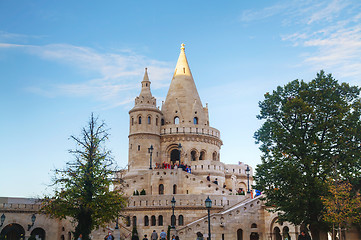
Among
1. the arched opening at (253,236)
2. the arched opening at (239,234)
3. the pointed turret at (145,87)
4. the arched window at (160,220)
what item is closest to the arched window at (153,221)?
the arched window at (160,220)

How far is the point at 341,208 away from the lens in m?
24.0

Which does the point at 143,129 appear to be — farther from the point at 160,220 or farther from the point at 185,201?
the point at 160,220

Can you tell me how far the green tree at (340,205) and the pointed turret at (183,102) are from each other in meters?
32.6

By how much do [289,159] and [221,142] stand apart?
103 feet

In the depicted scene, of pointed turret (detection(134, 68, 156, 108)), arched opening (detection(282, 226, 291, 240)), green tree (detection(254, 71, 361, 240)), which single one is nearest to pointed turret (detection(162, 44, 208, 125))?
pointed turret (detection(134, 68, 156, 108))

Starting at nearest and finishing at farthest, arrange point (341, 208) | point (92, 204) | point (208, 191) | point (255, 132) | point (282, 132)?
point (341, 208) < point (92, 204) < point (282, 132) < point (255, 132) < point (208, 191)

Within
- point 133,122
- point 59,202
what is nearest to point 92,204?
point 59,202

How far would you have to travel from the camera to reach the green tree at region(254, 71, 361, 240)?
26109 millimetres

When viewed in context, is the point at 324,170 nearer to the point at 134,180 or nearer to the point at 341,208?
the point at 341,208

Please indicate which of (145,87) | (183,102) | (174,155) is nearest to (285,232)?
(174,155)

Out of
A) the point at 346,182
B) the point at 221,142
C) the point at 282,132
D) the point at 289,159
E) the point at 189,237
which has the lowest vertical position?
the point at 189,237

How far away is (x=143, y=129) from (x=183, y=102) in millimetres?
7863

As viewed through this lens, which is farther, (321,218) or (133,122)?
(133,122)

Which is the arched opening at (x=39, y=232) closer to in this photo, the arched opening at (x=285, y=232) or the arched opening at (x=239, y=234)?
the arched opening at (x=239, y=234)
